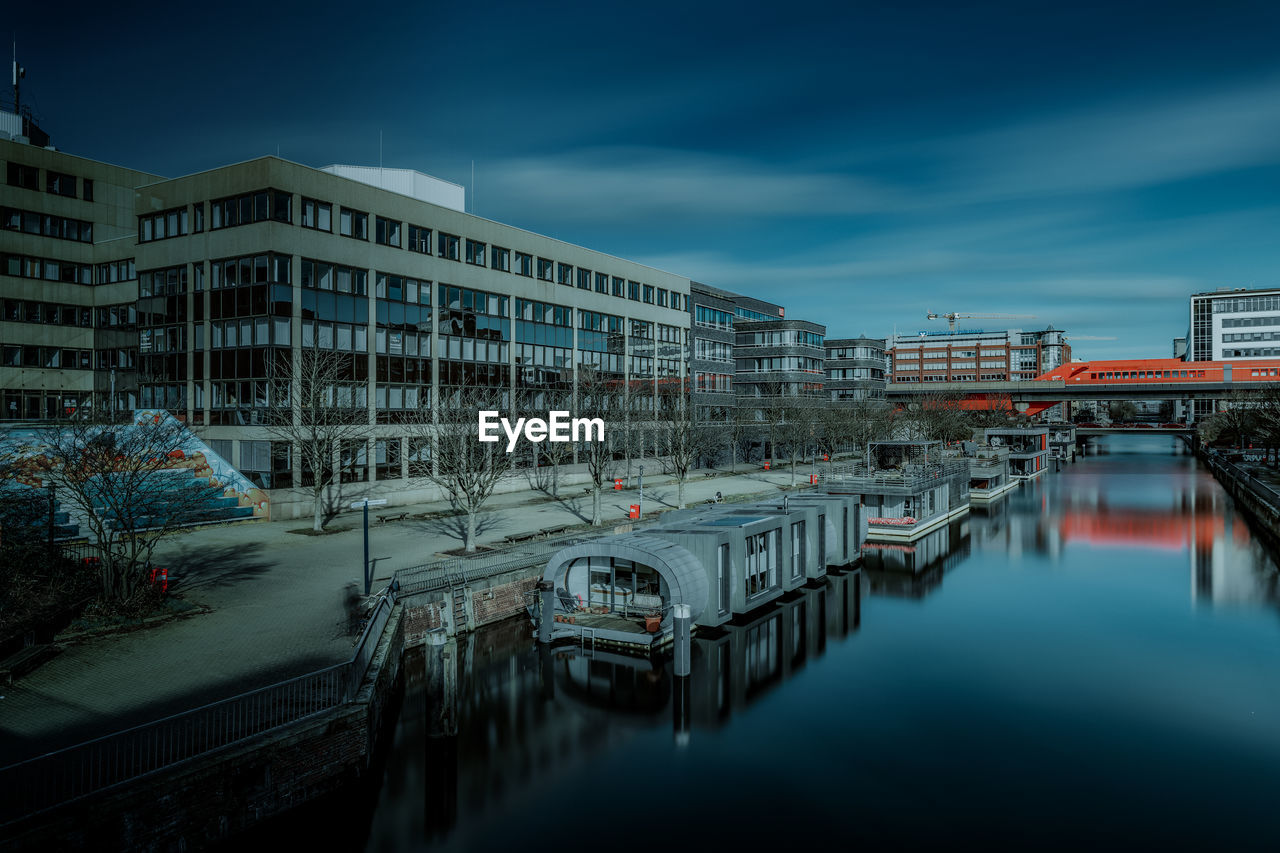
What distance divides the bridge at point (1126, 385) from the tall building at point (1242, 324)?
52.7m

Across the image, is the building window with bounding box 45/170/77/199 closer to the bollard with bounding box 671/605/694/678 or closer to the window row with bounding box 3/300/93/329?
the window row with bounding box 3/300/93/329

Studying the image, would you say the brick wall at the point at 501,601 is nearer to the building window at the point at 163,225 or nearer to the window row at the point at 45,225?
the building window at the point at 163,225

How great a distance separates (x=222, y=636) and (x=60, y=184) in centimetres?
4716

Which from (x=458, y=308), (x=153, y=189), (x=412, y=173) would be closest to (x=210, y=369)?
(x=153, y=189)

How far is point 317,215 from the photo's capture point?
40.6 m

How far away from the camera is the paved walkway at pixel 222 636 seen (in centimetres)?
1392

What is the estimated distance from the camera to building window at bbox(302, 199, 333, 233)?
40.0m

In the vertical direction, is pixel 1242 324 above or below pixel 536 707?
above

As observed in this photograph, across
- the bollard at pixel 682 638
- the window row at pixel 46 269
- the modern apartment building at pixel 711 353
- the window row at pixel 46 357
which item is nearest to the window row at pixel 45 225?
the window row at pixel 46 269

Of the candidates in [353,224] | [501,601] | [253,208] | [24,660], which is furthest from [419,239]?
[24,660]

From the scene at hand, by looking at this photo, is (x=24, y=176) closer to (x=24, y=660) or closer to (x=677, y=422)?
(x=677, y=422)

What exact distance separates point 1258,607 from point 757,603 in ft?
67.2

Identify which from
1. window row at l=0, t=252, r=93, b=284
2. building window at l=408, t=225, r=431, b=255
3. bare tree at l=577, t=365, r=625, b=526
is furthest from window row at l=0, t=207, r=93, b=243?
bare tree at l=577, t=365, r=625, b=526

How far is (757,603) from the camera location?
27.9m
